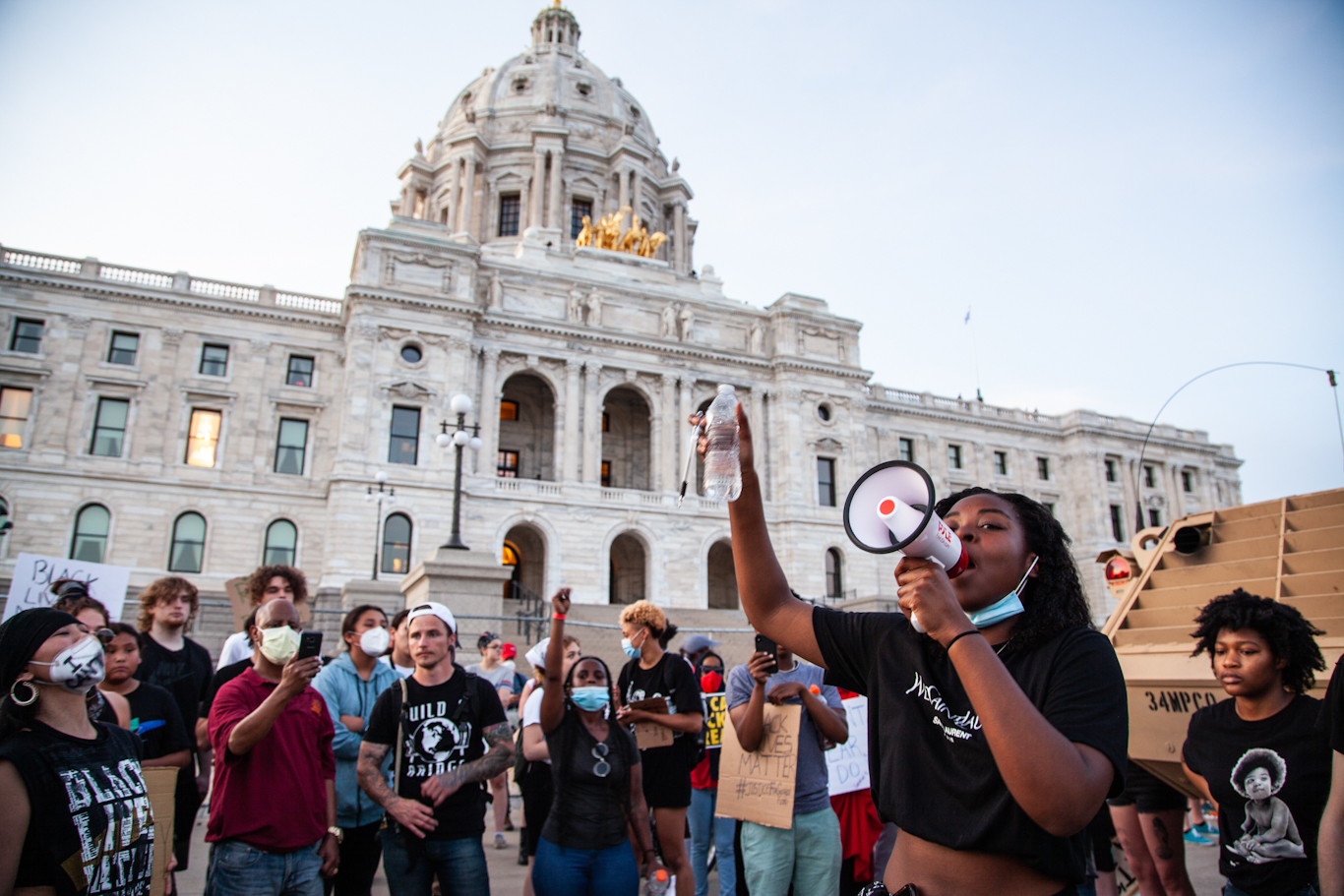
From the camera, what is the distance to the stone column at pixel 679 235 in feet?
161

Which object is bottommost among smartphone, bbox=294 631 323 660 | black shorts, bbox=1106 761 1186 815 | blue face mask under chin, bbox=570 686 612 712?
black shorts, bbox=1106 761 1186 815

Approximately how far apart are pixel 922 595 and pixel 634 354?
3052 cm

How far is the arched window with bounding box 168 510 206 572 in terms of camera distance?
1082 inches

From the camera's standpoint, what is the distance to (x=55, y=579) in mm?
9164

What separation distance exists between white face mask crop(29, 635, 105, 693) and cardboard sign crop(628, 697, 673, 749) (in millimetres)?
2970

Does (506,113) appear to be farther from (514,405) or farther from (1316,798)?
(1316,798)

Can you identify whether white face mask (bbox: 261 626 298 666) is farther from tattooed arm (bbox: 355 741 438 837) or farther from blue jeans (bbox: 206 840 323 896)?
blue jeans (bbox: 206 840 323 896)

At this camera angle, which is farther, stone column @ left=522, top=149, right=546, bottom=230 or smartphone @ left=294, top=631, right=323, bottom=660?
stone column @ left=522, top=149, right=546, bottom=230

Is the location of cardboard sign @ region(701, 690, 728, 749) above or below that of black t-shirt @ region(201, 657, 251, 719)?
below

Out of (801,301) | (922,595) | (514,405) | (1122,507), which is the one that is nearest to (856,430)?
(801,301)

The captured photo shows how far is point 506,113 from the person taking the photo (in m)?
48.5

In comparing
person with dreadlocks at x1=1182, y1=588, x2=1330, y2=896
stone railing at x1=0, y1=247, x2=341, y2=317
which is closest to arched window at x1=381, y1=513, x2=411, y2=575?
stone railing at x1=0, y1=247, x2=341, y2=317

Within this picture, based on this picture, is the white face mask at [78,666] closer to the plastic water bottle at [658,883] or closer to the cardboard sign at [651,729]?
the cardboard sign at [651,729]

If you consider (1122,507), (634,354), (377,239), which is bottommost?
(1122,507)
